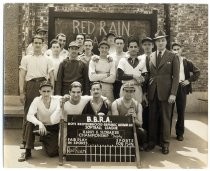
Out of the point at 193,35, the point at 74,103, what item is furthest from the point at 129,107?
the point at 193,35

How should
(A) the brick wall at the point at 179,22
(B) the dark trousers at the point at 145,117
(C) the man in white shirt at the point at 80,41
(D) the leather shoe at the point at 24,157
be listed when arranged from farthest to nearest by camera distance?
(A) the brick wall at the point at 179,22 < (C) the man in white shirt at the point at 80,41 < (B) the dark trousers at the point at 145,117 < (D) the leather shoe at the point at 24,157

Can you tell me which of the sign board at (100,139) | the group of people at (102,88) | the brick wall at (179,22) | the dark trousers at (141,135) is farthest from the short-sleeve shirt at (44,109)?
the brick wall at (179,22)

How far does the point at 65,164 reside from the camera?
4820 mm

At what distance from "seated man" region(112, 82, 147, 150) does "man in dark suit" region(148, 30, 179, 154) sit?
281 millimetres

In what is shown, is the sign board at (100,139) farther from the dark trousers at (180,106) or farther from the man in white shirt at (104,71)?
the dark trousers at (180,106)

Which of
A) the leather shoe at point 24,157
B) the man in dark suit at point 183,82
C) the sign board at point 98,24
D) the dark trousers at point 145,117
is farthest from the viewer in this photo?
the sign board at point 98,24

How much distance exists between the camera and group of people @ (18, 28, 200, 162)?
16.9ft

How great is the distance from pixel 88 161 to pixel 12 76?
322 centimetres

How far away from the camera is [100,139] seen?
4.98 meters

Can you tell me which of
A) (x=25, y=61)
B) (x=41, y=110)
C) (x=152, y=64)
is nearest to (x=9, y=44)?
(x=25, y=61)

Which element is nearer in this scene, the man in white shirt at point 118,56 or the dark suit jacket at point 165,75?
the dark suit jacket at point 165,75

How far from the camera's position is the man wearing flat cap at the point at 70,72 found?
5.48 m

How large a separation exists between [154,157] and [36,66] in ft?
7.19

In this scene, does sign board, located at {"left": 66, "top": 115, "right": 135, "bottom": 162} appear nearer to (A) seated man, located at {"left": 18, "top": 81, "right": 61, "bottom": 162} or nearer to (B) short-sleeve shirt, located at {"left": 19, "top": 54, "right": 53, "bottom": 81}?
(A) seated man, located at {"left": 18, "top": 81, "right": 61, "bottom": 162}
